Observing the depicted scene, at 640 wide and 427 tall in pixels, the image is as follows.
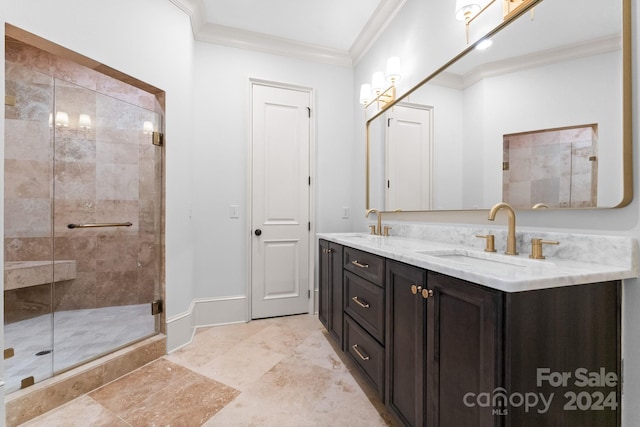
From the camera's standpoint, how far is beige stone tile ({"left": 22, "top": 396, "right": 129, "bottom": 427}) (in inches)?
54.4

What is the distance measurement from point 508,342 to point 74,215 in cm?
302

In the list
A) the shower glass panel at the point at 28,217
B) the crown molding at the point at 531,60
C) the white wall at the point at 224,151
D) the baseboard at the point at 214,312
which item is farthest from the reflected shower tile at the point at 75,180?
the crown molding at the point at 531,60

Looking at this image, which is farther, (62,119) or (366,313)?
(62,119)

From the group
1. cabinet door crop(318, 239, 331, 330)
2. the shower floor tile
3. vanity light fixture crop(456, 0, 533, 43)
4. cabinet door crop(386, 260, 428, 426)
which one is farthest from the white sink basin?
A: the shower floor tile

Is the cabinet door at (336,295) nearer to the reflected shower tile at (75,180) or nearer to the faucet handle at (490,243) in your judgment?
the faucet handle at (490,243)

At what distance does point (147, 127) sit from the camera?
2.15 m

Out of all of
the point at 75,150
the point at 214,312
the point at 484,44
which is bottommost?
the point at 214,312

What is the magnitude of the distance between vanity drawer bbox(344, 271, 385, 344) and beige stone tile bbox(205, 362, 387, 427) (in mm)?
389

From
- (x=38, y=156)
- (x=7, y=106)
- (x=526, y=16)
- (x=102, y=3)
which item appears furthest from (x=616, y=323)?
(x=38, y=156)

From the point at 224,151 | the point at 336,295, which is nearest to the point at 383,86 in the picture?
the point at 224,151

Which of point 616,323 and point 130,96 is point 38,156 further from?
point 616,323

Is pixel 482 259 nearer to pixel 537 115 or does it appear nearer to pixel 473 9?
pixel 537 115

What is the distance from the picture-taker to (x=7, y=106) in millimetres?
1669

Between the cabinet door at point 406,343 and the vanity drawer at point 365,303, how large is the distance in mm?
88
